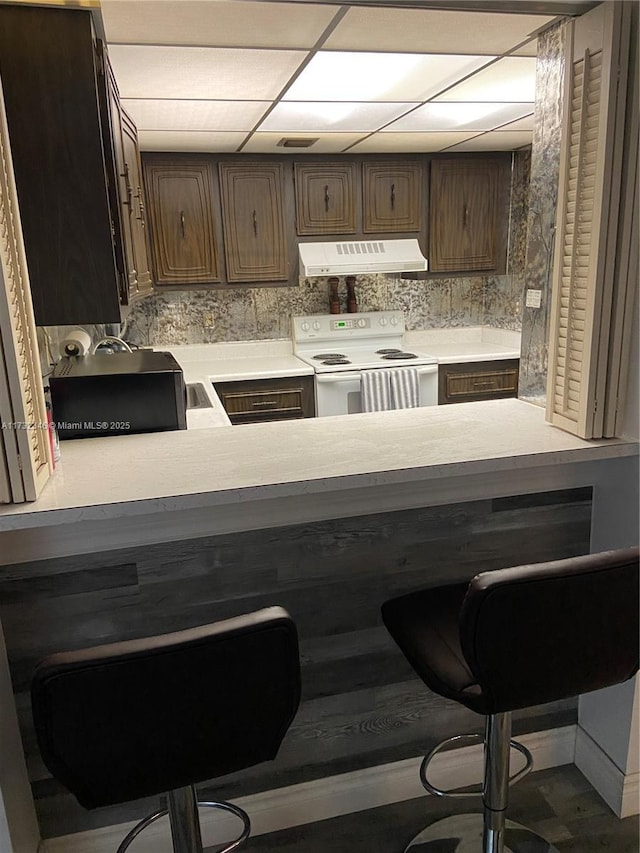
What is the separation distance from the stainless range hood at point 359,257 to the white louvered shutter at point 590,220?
8.06 ft

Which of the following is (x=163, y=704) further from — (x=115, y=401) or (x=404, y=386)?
(x=404, y=386)

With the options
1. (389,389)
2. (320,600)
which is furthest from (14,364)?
(389,389)

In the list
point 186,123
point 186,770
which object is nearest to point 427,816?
point 186,770

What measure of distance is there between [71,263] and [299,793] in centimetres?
160

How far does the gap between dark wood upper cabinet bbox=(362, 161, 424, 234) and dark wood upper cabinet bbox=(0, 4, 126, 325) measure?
2785 mm

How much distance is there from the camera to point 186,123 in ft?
9.82

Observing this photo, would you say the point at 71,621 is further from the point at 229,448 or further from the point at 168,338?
the point at 168,338

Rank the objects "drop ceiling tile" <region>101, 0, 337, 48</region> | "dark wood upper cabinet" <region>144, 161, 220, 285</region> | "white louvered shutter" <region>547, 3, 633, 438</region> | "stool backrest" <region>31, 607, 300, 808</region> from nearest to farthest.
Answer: "stool backrest" <region>31, 607, 300, 808</region> < "white louvered shutter" <region>547, 3, 633, 438</region> < "drop ceiling tile" <region>101, 0, 337, 48</region> < "dark wood upper cabinet" <region>144, 161, 220, 285</region>

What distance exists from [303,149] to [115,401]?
2.61 metres

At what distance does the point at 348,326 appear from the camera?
4453 millimetres

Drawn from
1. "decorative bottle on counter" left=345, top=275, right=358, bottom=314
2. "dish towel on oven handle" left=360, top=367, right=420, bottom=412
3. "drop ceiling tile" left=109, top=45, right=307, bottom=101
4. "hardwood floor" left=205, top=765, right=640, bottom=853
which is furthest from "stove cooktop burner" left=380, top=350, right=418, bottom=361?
"hardwood floor" left=205, top=765, right=640, bottom=853

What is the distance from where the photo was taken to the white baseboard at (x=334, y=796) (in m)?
1.69

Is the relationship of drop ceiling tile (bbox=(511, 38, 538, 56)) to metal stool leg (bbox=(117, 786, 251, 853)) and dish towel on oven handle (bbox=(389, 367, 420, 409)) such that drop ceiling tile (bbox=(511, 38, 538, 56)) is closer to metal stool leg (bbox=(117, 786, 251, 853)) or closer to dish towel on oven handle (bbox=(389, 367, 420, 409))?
dish towel on oven handle (bbox=(389, 367, 420, 409))

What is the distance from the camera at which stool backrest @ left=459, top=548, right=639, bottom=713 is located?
113cm
